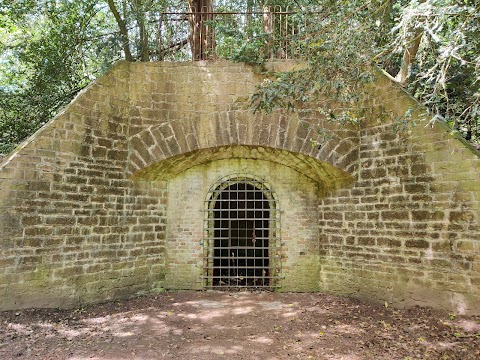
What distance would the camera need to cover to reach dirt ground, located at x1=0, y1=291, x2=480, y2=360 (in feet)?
12.3

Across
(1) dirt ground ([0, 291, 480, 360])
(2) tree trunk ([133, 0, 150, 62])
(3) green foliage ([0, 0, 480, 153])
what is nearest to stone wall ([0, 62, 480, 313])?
(1) dirt ground ([0, 291, 480, 360])

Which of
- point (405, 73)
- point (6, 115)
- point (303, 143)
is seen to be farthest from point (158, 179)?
point (405, 73)

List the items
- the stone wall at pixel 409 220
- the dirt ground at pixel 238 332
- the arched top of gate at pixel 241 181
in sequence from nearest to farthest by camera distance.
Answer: the dirt ground at pixel 238 332 → the stone wall at pixel 409 220 → the arched top of gate at pixel 241 181

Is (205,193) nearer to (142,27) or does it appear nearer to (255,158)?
(255,158)

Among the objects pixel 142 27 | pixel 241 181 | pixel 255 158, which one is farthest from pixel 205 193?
pixel 142 27

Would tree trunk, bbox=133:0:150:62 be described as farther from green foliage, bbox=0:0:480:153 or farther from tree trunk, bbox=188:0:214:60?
tree trunk, bbox=188:0:214:60

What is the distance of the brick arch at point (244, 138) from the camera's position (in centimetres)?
586

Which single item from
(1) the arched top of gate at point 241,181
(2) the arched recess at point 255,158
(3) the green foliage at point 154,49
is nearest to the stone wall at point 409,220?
(2) the arched recess at point 255,158

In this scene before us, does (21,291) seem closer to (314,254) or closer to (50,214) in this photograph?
(50,214)

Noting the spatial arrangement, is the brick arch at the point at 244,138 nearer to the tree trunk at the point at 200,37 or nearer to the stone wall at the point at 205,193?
the stone wall at the point at 205,193

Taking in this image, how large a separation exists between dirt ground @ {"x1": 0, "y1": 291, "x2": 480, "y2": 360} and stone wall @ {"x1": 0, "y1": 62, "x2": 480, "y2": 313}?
0.36 metres

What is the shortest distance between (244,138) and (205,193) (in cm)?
151

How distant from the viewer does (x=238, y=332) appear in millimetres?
4402

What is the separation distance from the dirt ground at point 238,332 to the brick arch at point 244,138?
228cm
